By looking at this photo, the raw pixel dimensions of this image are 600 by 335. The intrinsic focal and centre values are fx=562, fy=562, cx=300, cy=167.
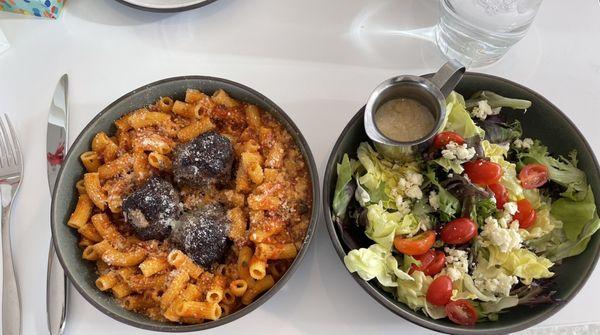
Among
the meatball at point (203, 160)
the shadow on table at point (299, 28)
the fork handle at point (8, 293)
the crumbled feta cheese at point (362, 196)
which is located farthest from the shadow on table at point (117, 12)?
the crumbled feta cheese at point (362, 196)

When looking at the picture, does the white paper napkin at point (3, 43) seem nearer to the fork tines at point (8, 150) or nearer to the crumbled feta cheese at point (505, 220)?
the fork tines at point (8, 150)

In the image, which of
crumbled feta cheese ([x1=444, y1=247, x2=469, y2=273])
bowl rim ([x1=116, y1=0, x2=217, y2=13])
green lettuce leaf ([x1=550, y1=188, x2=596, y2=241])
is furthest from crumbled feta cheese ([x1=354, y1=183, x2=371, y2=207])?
bowl rim ([x1=116, y1=0, x2=217, y2=13])

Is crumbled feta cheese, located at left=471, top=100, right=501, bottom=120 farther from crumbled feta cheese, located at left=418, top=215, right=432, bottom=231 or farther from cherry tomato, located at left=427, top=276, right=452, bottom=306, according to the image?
cherry tomato, located at left=427, top=276, right=452, bottom=306

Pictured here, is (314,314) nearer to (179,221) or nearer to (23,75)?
(179,221)

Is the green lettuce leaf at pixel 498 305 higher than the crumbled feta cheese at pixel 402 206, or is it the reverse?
the crumbled feta cheese at pixel 402 206

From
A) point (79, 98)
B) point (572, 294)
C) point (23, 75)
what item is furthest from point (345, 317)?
point (23, 75)

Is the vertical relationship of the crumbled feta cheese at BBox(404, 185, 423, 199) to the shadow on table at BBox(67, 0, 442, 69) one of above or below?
below
